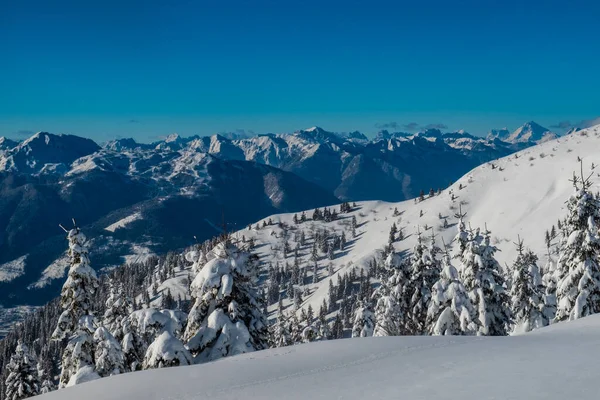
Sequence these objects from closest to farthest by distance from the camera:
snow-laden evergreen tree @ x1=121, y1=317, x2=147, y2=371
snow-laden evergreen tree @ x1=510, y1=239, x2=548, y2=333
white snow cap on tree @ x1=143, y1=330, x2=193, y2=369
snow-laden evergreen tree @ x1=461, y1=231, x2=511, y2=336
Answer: white snow cap on tree @ x1=143, y1=330, x2=193, y2=369 < snow-laden evergreen tree @ x1=121, y1=317, x2=147, y2=371 < snow-laden evergreen tree @ x1=461, y1=231, x2=511, y2=336 < snow-laden evergreen tree @ x1=510, y1=239, x2=548, y2=333

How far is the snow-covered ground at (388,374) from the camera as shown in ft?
41.5

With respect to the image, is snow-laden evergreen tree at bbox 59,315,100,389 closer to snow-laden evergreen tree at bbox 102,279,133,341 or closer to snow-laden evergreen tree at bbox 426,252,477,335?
snow-laden evergreen tree at bbox 102,279,133,341

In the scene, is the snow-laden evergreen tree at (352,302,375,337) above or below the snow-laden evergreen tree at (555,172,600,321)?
below

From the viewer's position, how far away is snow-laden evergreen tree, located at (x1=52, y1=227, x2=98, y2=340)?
1027 inches

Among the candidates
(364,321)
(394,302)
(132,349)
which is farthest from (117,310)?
(364,321)

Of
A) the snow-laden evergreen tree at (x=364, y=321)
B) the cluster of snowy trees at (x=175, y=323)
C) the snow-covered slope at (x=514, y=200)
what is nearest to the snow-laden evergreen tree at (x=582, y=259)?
the snow-laden evergreen tree at (x=364, y=321)

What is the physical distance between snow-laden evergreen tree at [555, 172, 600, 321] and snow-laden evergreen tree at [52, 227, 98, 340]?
102 feet

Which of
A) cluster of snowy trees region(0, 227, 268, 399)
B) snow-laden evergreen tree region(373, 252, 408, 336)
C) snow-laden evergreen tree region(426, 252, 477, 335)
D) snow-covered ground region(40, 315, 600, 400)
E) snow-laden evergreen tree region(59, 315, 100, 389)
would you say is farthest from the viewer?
snow-laden evergreen tree region(373, 252, 408, 336)

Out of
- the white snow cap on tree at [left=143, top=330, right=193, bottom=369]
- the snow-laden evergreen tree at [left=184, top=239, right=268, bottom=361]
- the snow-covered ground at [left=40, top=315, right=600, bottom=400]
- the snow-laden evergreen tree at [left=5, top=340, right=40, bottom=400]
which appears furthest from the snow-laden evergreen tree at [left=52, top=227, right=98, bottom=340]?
the snow-laden evergreen tree at [left=5, top=340, right=40, bottom=400]

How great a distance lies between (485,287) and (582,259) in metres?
6.60

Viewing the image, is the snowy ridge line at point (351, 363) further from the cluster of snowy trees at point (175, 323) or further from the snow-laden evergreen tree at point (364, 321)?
the snow-laden evergreen tree at point (364, 321)

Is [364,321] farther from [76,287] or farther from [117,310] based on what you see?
[76,287]

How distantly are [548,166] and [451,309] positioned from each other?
15708 cm

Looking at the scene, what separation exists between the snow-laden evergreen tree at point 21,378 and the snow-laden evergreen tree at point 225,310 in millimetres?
22492
